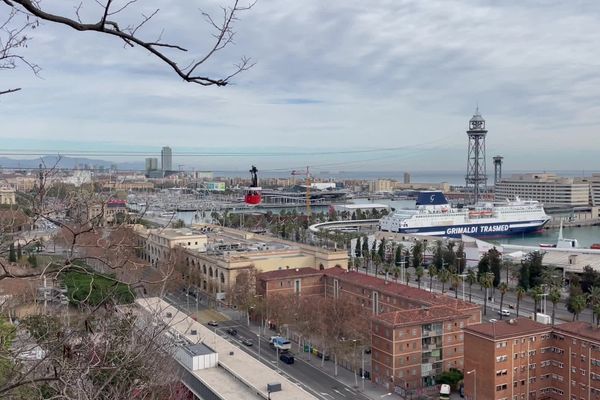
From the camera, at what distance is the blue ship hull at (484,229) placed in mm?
21609

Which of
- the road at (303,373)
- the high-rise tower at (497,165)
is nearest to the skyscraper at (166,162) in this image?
the high-rise tower at (497,165)

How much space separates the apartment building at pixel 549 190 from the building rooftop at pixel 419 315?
27.9 m

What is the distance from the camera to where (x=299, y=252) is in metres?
13.3

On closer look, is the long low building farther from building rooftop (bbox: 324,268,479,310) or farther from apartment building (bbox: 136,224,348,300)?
apartment building (bbox: 136,224,348,300)

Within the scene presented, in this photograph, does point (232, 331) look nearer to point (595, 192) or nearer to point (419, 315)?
point (419, 315)

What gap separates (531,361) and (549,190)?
99.8ft

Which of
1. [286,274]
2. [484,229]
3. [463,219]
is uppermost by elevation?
[463,219]

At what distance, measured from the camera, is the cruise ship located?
70.8ft

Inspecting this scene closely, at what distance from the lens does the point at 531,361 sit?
21.9 ft

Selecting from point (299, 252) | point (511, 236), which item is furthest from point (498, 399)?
point (511, 236)

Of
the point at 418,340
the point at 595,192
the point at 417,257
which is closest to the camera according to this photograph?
the point at 418,340

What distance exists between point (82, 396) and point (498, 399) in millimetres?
5964

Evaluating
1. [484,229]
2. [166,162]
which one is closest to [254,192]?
[484,229]

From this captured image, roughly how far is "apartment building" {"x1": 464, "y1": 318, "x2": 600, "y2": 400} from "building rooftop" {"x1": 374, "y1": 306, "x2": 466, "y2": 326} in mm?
747
